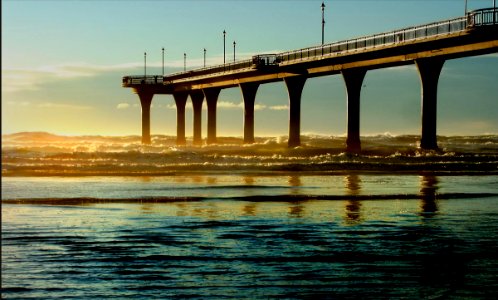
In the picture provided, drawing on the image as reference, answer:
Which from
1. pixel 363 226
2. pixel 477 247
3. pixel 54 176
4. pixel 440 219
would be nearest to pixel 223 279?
pixel 477 247

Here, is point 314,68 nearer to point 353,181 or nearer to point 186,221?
point 353,181

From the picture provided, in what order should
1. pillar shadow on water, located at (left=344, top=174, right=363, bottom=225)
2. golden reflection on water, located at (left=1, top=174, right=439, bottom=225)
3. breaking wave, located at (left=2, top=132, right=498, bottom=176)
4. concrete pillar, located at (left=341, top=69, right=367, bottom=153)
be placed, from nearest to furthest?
1. pillar shadow on water, located at (left=344, top=174, right=363, bottom=225)
2. golden reflection on water, located at (left=1, top=174, right=439, bottom=225)
3. breaking wave, located at (left=2, top=132, right=498, bottom=176)
4. concrete pillar, located at (left=341, top=69, right=367, bottom=153)

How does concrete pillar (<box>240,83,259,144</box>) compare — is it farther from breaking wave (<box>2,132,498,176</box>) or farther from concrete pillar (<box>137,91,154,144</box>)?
concrete pillar (<box>137,91,154,144</box>)

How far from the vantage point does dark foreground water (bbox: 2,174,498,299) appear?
10344 millimetres

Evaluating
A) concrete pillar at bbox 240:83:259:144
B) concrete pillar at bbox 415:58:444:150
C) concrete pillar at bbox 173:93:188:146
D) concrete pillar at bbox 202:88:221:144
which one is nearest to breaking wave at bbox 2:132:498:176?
concrete pillar at bbox 415:58:444:150

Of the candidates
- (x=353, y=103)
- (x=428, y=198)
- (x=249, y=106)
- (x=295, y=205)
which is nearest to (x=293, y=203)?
(x=295, y=205)

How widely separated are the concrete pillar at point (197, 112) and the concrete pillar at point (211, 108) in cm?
786

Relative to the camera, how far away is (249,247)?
14234 millimetres

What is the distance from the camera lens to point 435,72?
69.6 m

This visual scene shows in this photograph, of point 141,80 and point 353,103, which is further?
point 141,80

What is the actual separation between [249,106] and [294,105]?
13.5 metres

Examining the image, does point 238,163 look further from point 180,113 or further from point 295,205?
point 180,113

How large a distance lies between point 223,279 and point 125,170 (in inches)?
1561

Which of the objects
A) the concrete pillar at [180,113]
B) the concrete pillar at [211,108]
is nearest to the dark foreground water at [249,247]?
the concrete pillar at [211,108]
